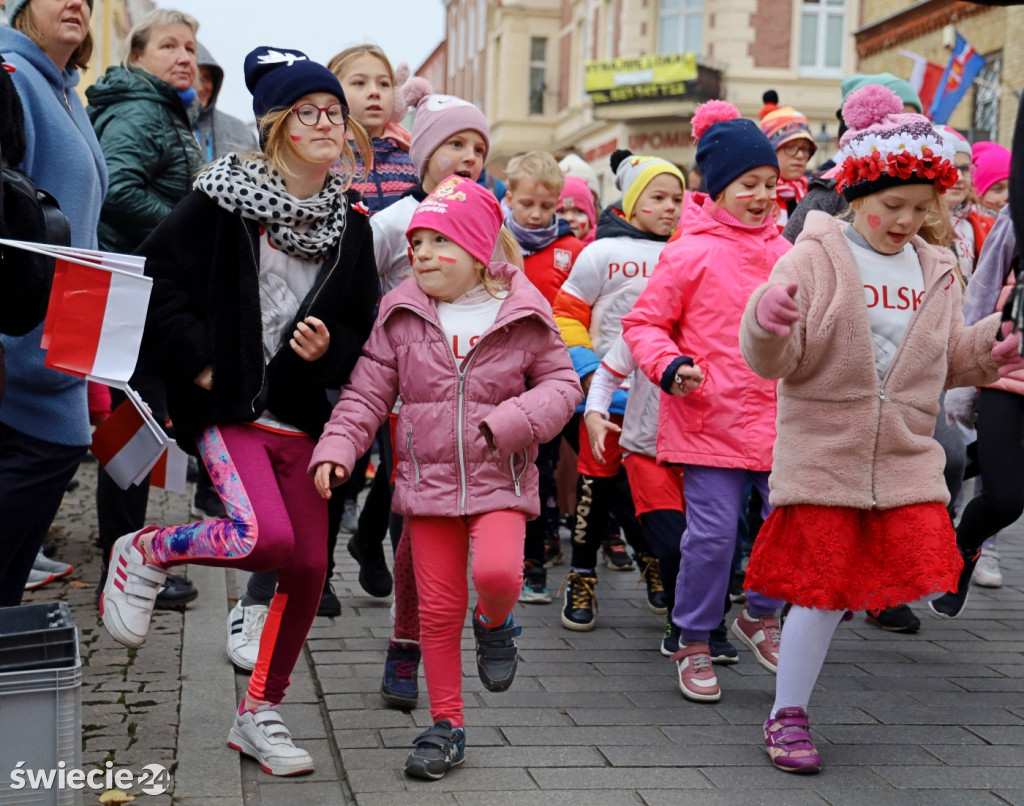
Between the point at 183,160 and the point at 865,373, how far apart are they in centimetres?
372

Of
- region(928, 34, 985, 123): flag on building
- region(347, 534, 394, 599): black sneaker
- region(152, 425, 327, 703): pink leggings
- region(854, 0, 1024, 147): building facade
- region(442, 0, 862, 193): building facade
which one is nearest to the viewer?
region(152, 425, 327, 703): pink leggings

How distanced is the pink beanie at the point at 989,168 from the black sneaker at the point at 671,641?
13.5 ft

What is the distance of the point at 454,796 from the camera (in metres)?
3.81

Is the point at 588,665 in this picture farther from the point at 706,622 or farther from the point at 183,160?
the point at 183,160

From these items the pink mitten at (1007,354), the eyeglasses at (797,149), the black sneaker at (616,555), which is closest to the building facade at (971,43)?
the eyeglasses at (797,149)

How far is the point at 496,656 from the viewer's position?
419cm

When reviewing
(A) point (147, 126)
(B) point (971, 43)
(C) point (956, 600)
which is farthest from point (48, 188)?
(B) point (971, 43)

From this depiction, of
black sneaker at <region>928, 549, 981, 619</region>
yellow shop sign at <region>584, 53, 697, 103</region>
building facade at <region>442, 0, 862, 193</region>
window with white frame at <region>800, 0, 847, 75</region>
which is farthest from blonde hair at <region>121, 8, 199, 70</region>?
window with white frame at <region>800, 0, 847, 75</region>

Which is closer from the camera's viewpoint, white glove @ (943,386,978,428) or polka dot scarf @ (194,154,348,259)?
polka dot scarf @ (194,154,348,259)

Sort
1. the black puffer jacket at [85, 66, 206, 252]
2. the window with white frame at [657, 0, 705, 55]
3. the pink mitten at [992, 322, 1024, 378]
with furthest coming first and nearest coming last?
the window with white frame at [657, 0, 705, 55] → the black puffer jacket at [85, 66, 206, 252] → the pink mitten at [992, 322, 1024, 378]

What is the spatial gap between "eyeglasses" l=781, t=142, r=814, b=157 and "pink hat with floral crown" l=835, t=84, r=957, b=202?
3408 mm

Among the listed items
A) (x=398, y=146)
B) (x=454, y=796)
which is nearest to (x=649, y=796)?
(x=454, y=796)

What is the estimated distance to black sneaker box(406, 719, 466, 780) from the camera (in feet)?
12.9

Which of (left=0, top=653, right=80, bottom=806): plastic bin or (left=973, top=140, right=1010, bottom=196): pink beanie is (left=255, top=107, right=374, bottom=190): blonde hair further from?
(left=973, top=140, right=1010, bottom=196): pink beanie
